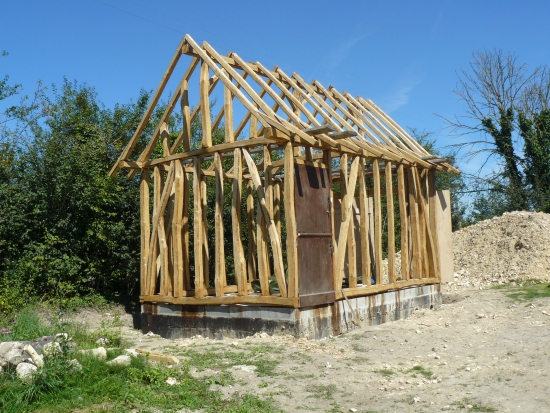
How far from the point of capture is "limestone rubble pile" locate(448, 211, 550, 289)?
18.1 meters

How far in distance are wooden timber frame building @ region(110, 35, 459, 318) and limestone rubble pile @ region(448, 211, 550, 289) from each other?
4.60 m

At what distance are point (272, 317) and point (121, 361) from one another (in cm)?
345

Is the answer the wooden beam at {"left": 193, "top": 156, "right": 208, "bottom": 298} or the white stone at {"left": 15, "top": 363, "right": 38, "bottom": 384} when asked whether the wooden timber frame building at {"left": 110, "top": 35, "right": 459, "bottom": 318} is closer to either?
the wooden beam at {"left": 193, "top": 156, "right": 208, "bottom": 298}

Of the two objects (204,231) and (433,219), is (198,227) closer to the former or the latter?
(204,231)

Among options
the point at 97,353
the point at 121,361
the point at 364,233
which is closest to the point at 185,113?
the point at 364,233

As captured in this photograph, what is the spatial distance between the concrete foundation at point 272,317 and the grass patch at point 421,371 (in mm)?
2300

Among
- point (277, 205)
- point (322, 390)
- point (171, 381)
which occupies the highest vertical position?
point (277, 205)

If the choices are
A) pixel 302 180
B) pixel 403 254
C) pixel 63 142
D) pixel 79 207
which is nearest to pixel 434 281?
pixel 403 254

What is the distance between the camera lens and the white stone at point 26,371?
247 inches

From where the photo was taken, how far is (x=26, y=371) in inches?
250

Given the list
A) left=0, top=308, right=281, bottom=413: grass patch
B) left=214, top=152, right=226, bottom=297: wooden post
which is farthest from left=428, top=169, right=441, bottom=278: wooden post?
left=0, top=308, right=281, bottom=413: grass patch

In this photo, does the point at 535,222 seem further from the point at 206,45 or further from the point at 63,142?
the point at 63,142

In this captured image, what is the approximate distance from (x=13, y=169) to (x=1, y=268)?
2.60 m

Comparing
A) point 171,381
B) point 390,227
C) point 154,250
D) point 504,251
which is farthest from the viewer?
point 504,251
